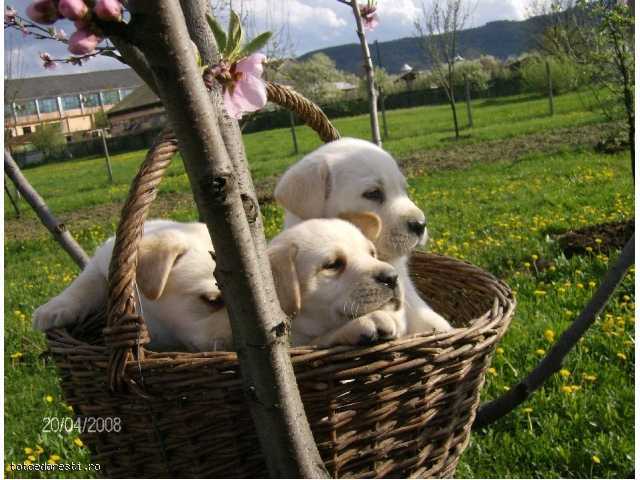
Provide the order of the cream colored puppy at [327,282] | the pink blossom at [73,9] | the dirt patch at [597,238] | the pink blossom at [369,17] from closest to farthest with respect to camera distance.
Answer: the pink blossom at [73,9]
the cream colored puppy at [327,282]
the pink blossom at [369,17]
the dirt patch at [597,238]

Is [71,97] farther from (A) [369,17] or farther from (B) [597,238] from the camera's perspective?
(A) [369,17]

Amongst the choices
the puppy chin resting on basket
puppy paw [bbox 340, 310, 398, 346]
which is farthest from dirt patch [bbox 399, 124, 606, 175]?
puppy paw [bbox 340, 310, 398, 346]

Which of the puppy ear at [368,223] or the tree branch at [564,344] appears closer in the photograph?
the tree branch at [564,344]

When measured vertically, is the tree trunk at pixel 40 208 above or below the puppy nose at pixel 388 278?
above

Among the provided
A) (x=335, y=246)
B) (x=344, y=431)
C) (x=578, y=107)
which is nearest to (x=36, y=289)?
(x=335, y=246)

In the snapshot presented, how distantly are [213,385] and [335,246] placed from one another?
70 cm

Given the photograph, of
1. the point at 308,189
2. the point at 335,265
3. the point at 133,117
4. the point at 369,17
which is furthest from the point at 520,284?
the point at 133,117

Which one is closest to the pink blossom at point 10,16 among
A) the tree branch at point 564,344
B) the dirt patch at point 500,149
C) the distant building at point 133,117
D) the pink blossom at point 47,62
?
the pink blossom at point 47,62

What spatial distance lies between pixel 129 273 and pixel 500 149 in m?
12.3

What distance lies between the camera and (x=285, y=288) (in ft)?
6.08

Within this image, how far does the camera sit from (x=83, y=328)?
6.89ft

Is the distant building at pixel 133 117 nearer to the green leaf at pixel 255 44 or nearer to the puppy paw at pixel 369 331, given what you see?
the puppy paw at pixel 369 331

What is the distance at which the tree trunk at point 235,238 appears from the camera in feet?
2.97

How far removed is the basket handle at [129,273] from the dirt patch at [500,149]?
9824mm
